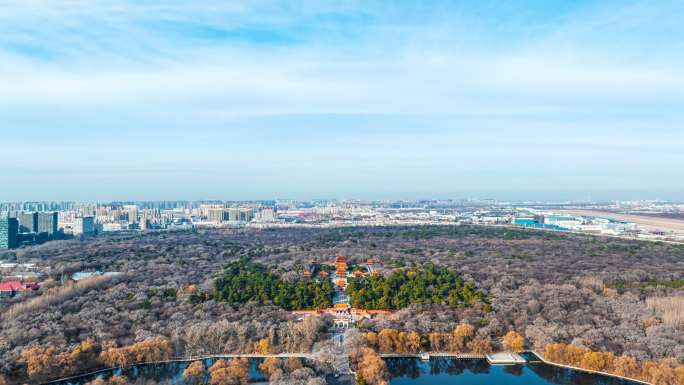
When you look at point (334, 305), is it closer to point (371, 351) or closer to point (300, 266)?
point (371, 351)

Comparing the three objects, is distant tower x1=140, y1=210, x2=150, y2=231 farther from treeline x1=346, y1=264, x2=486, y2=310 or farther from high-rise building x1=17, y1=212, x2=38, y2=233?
treeline x1=346, y1=264, x2=486, y2=310

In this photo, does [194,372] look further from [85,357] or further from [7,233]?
[7,233]

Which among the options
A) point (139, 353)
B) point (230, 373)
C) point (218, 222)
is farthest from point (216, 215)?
point (230, 373)

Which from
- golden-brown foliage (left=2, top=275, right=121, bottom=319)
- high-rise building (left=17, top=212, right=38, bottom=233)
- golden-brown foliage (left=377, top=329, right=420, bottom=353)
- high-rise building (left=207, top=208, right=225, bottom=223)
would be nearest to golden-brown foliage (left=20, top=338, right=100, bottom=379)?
golden-brown foliage (left=2, top=275, right=121, bottom=319)

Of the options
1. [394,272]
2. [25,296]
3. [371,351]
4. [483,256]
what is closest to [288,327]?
[371,351]

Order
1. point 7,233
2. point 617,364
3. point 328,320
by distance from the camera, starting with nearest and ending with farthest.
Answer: point 617,364 < point 328,320 < point 7,233
